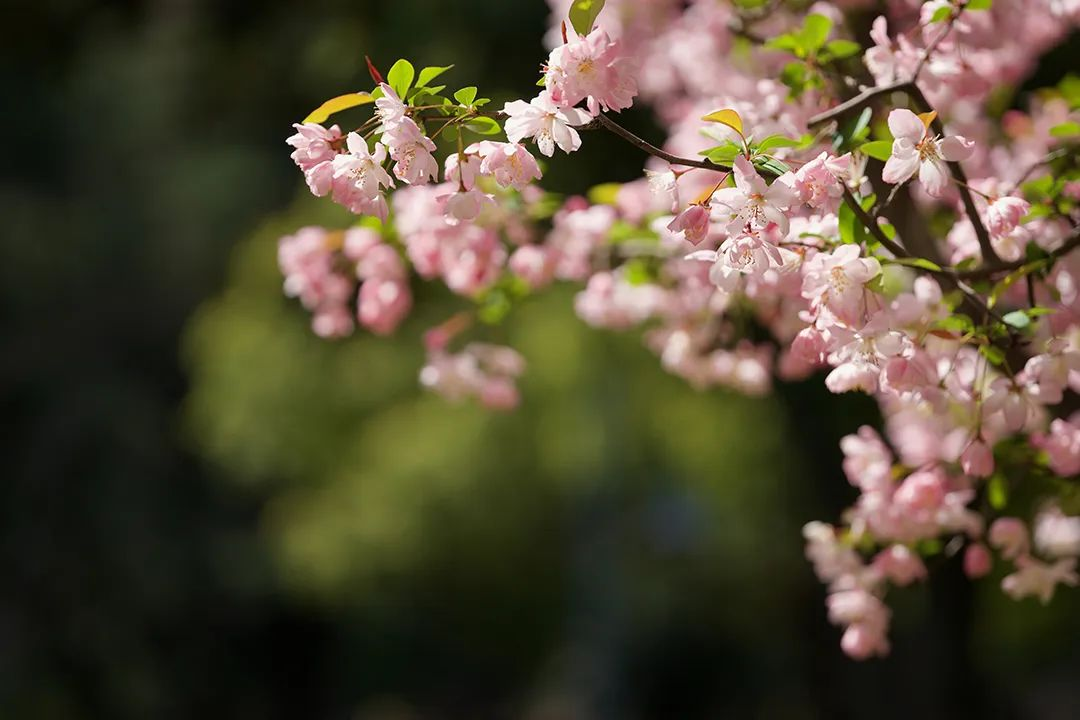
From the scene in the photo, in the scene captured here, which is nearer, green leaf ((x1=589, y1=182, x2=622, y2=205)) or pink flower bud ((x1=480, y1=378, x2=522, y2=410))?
green leaf ((x1=589, y1=182, x2=622, y2=205))

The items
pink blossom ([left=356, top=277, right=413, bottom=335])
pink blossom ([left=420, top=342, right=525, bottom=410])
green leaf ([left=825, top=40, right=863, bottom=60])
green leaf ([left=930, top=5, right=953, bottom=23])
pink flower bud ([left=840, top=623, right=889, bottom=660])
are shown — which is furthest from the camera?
pink blossom ([left=420, top=342, right=525, bottom=410])

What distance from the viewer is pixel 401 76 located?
3.47 feet

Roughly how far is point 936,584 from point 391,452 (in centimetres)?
329

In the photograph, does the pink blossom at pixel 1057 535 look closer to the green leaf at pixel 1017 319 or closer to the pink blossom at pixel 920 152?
the green leaf at pixel 1017 319

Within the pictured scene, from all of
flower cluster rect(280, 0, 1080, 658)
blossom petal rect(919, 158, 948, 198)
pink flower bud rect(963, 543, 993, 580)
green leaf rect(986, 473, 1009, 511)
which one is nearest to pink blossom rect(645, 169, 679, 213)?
flower cluster rect(280, 0, 1080, 658)

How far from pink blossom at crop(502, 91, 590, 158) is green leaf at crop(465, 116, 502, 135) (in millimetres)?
18

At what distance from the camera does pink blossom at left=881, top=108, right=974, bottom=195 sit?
3.62 feet

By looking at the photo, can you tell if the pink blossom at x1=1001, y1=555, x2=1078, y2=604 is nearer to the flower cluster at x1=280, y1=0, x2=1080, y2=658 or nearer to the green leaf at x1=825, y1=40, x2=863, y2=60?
the flower cluster at x1=280, y1=0, x2=1080, y2=658

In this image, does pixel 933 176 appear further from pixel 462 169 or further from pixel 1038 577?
pixel 1038 577

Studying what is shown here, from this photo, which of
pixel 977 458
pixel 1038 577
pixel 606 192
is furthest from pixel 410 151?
pixel 1038 577

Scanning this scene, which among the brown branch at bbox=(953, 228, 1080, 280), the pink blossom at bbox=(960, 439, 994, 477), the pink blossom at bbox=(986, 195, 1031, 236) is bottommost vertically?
the pink blossom at bbox=(960, 439, 994, 477)

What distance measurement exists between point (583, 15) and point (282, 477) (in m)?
6.40

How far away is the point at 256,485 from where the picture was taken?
764 centimetres

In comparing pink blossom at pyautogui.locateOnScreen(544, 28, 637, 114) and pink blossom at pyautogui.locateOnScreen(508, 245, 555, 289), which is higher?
pink blossom at pyautogui.locateOnScreen(508, 245, 555, 289)
